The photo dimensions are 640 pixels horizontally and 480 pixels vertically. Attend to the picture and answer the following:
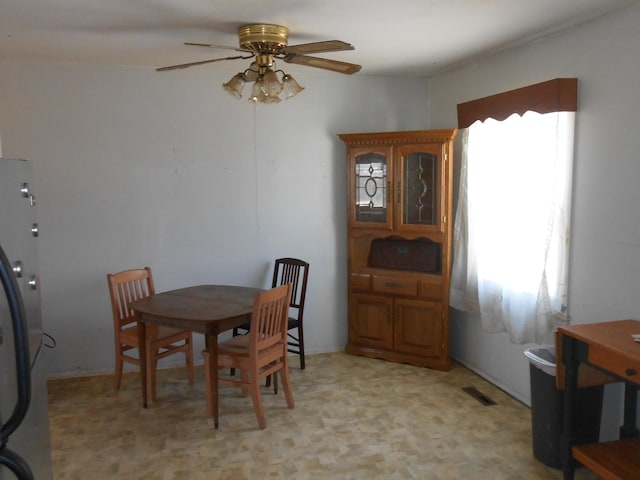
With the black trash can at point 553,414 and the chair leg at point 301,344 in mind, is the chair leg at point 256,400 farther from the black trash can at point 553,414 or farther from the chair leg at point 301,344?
the black trash can at point 553,414

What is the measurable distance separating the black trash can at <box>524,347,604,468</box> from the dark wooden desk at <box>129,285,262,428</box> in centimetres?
168

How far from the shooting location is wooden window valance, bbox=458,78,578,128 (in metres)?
2.82

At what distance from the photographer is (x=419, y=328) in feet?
13.2

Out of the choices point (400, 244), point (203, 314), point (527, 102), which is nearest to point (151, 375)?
point (203, 314)

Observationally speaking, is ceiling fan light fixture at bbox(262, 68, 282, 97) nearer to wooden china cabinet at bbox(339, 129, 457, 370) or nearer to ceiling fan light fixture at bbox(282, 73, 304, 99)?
ceiling fan light fixture at bbox(282, 73, 304, 99)

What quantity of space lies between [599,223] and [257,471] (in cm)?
220

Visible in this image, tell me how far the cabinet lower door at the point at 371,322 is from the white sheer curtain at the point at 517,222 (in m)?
0.64

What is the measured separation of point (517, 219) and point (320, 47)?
1622 millimetres

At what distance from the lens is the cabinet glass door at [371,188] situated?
13.3ft

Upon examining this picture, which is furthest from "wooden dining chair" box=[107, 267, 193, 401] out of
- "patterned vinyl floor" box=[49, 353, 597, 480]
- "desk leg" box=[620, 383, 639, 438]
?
"desk leg" box=[620, 383, 639, 438]

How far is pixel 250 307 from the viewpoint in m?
3.24

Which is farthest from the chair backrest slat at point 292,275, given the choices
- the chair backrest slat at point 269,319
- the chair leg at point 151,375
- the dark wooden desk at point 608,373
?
the dark wooden desk at point 608,373

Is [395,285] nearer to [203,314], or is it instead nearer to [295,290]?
[295,290]

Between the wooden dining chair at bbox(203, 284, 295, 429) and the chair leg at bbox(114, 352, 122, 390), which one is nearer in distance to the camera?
the wooden dining chair at bbox(203, 284, 295, 429)
